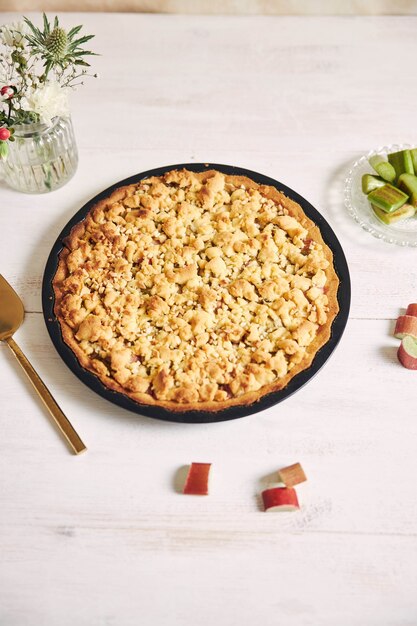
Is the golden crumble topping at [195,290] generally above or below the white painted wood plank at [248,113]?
below

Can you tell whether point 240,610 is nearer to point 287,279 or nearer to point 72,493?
point 72,493

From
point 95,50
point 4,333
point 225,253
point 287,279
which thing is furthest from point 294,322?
point 95,50

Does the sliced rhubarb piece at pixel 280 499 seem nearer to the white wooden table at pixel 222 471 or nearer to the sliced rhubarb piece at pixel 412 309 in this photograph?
the white wooden table at pixel 222 471

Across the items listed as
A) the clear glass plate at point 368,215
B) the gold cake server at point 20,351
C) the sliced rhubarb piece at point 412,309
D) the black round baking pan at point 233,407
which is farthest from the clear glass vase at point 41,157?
the sliced rhubarb piece at point 412,309

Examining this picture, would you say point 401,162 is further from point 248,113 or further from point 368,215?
point 248,113

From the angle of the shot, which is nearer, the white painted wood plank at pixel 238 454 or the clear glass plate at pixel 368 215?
the white painted wood plank at pixel 238 454

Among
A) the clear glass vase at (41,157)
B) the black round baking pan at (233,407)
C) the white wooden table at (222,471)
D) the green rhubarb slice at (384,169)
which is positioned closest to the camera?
the white wooden table at (222,471)
